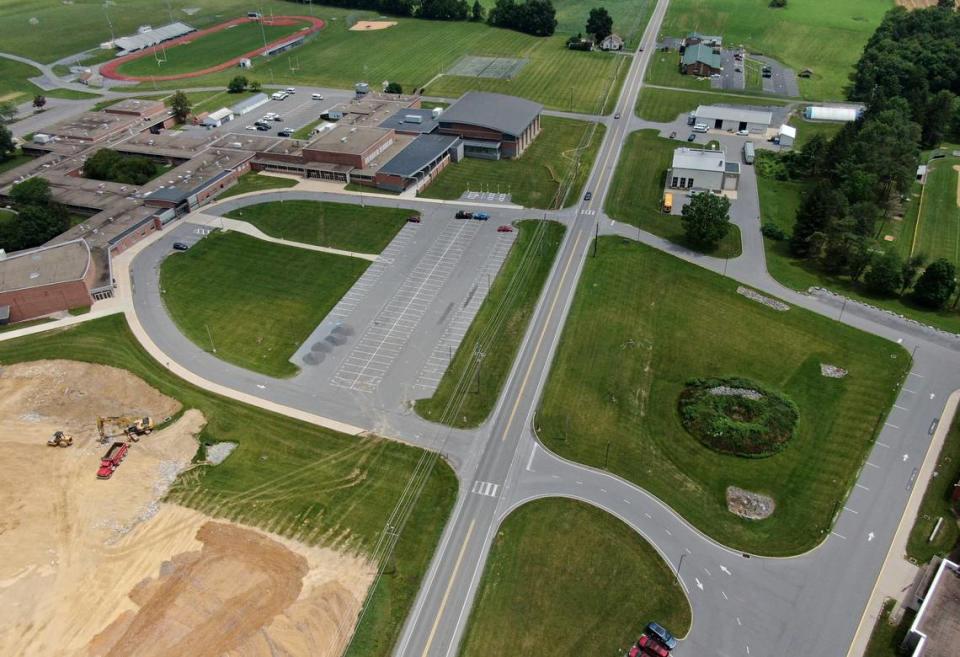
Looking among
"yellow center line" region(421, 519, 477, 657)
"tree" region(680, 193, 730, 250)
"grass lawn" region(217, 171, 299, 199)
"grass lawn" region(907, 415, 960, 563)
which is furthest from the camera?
"grass lawn" region(217, 171, 299, 199)

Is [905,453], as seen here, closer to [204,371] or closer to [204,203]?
[204,371]

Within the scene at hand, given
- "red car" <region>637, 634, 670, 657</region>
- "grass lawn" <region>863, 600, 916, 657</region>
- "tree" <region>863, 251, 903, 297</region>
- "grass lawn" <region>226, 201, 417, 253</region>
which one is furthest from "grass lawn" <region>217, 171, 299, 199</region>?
"grass lawn" <region>863, 600, 916, 657</region>

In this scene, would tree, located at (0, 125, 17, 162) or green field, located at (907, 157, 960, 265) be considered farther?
tree, located at (0, 125, 17, 162)

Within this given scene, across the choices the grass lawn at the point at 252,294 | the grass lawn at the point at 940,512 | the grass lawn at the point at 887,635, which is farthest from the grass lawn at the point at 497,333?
the grass lawn at the point at 940,512

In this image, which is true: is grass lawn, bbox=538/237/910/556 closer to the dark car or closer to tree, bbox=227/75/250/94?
the dark car

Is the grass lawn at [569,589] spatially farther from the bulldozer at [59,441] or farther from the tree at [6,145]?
the tree at [6,145]

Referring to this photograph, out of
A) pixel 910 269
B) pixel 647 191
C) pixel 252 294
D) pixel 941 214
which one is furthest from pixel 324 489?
pixel 941 214
